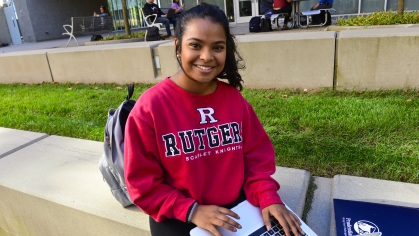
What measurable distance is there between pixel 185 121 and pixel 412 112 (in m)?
2.44

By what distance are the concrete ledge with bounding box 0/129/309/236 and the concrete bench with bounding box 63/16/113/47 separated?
7345mm

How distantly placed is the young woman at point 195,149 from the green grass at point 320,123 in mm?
986

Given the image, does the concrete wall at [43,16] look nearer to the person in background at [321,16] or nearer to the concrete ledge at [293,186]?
the person in background at [321,16]

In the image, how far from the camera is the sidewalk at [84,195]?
1881 mm

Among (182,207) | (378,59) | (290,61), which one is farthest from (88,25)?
(182,207)

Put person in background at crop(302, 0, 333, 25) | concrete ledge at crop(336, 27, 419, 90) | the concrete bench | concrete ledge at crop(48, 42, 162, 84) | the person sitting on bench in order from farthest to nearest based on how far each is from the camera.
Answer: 1. the concrete bench
2. the person sitting on bench
3. person in background at crop(302, 0, 333, 25)
4. concrete ledge at crop(48, 42, 162, 84)
5. concrete ledge at crop(336, 27, 419, 90)

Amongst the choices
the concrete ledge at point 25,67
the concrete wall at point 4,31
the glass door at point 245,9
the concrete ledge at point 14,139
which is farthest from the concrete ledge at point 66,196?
the concrete wall at point 4,31

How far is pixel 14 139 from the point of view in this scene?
10.8ft

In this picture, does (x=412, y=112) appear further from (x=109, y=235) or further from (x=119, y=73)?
(x=119, y=73)

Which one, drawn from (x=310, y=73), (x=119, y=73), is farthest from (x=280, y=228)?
(x=119, y=73)

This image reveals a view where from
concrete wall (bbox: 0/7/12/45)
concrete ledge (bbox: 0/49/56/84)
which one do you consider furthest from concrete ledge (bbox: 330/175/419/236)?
concrete wall (bbox: 0/7/12/45)

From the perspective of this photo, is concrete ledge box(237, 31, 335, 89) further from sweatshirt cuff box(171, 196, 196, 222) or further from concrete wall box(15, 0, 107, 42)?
concrete wall box(15, 0, 107, 42)

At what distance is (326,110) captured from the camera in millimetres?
3270

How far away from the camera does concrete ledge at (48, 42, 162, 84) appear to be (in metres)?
5.14
